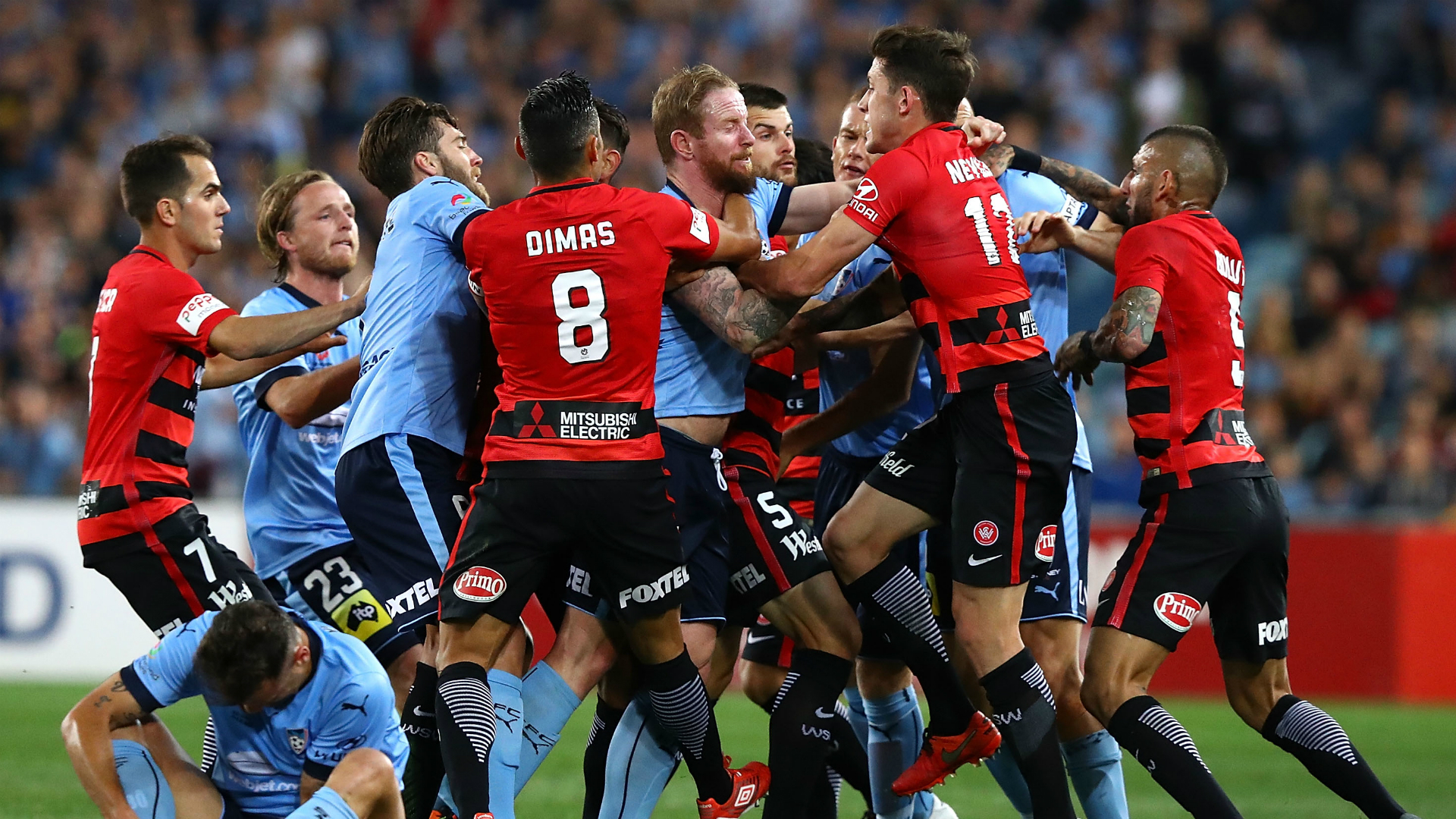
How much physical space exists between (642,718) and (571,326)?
63.4 inches

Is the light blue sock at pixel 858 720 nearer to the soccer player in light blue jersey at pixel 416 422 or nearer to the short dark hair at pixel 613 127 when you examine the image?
the soccer player in light blue jersey at pixel 416 422

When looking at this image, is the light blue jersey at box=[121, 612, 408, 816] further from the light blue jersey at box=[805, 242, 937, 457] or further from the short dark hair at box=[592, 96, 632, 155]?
the light blue jersey at box=[805, 242, 937, 457]

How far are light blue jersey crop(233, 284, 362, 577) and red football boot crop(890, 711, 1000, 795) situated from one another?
106 inches

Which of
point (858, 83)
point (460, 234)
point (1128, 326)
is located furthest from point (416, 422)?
point (858, 83)

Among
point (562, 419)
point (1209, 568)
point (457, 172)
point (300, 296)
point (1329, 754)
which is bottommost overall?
point (1329, 754)

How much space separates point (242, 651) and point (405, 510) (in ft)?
3.48

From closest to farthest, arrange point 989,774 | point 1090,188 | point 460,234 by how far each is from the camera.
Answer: point 460,234 → point 1090,188 → point 989,774

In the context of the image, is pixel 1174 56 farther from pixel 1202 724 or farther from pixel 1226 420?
pixel 1226 420

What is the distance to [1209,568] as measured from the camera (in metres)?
5.85

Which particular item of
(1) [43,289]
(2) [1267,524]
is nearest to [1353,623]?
(2) [1267,524]

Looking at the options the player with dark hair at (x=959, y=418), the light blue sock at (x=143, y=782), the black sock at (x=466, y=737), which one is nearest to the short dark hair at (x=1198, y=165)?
the player with dark hair at (x=959, y=418)

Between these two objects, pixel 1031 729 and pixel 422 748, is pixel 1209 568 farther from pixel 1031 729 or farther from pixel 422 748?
pixel 422 748

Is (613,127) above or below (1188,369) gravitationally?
above

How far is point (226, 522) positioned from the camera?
13.8 m
